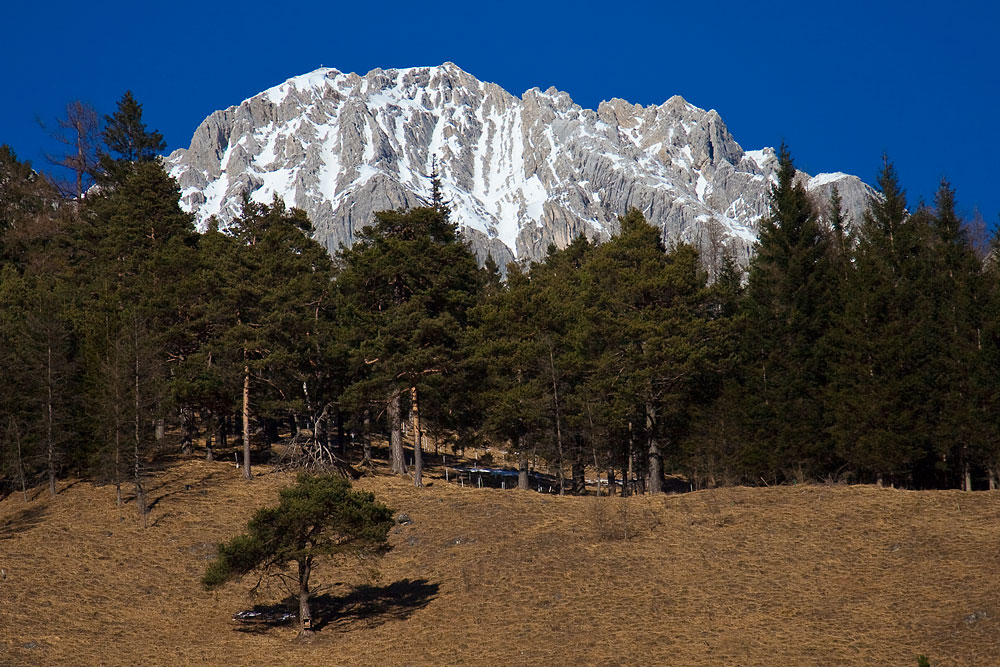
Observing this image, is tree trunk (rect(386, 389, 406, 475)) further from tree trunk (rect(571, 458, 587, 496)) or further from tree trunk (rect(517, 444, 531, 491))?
tree trunk (rect(571, 458, 587, 496))

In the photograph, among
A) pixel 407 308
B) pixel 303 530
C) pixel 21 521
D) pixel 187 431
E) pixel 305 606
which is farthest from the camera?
pixel 187 431

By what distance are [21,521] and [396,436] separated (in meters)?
16.2

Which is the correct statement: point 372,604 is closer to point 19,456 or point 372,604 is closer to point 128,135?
point 19,456

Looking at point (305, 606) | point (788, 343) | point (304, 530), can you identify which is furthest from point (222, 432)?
point (788, 343)

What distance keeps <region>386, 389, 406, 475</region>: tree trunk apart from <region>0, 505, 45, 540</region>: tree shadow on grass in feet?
48.0

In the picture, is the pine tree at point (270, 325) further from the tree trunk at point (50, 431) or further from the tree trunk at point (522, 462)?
the tree trunk at point (522, 462)

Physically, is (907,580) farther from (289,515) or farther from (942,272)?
(942,272)

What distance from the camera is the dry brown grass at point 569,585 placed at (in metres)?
20.9

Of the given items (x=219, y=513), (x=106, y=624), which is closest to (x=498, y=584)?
(x=106, y=624)

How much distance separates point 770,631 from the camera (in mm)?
20984

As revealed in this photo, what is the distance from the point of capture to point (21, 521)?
32.6m

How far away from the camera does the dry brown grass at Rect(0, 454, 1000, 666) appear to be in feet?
68.7

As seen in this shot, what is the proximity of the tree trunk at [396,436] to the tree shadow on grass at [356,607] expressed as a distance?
12.7 meters

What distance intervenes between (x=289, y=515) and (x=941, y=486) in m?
29.3
